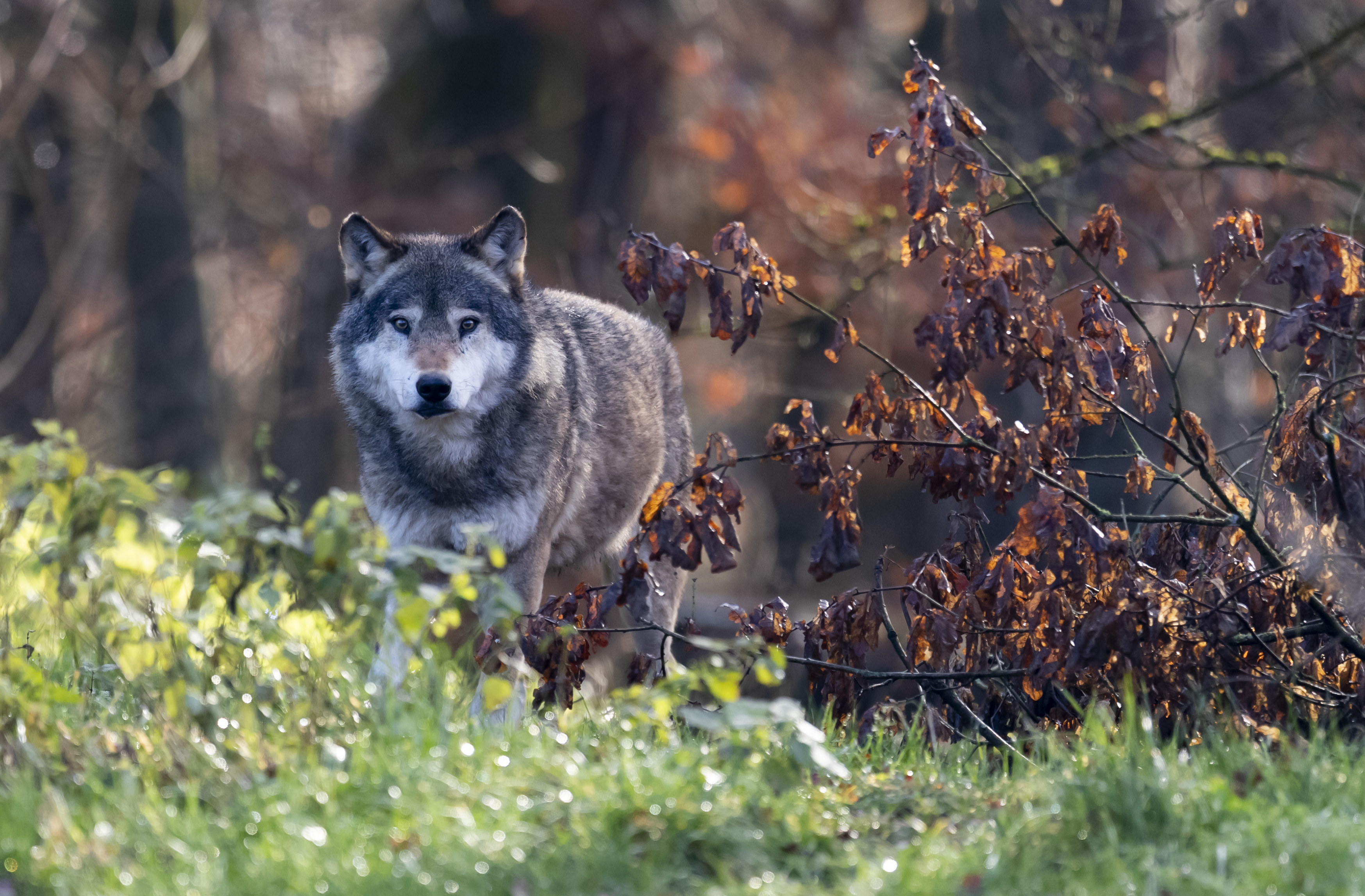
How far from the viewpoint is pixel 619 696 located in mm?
3844

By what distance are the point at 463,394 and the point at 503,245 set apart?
1.03 meters

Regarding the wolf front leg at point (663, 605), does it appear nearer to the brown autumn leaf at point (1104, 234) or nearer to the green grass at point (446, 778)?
the green grass at point (446, 778)

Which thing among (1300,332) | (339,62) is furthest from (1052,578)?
(339,62)

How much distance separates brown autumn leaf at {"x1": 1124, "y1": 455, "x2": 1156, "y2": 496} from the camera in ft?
15.1

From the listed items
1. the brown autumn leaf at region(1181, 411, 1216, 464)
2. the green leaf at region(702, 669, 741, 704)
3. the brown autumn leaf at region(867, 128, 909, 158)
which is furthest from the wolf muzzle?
the brown autumn leaf at region(1181, 411, 1216, 464)

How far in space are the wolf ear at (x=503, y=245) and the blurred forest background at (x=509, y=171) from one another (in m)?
4.40

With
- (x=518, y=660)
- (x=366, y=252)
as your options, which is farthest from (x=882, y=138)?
(x=366, y=252)

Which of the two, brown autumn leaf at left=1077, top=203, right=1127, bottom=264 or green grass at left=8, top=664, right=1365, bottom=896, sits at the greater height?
brown autumn leaf at left=1077, top=203, right=1127, bottom=264

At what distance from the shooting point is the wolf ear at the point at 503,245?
6.07m

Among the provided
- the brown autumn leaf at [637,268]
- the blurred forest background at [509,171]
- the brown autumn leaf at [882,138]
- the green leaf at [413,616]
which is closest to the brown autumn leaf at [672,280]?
the brown autumn leaf at [637,268]

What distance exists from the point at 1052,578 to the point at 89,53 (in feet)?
49.9

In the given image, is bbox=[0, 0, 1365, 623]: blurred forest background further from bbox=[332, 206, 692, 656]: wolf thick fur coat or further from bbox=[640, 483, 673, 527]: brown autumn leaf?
bbox=[640, 483, 673, 527]: brown autumn leaf

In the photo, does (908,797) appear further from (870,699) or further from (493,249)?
(870,699)

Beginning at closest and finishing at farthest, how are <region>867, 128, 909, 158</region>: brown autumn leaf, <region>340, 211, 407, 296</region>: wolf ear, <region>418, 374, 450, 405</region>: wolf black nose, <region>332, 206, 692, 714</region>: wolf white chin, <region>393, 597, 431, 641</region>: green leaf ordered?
<region>393, 597, 431, 641</region>: green leaf, <region>867, 128, 909, 158</region>: brown autumn leaf, <region>418, 374, 450, 405</region>: wolf black nose, <region>332, 206, 692, 714</region>: wolf white chin, <region>340, 211, 407, 296</region>: wolf ear
